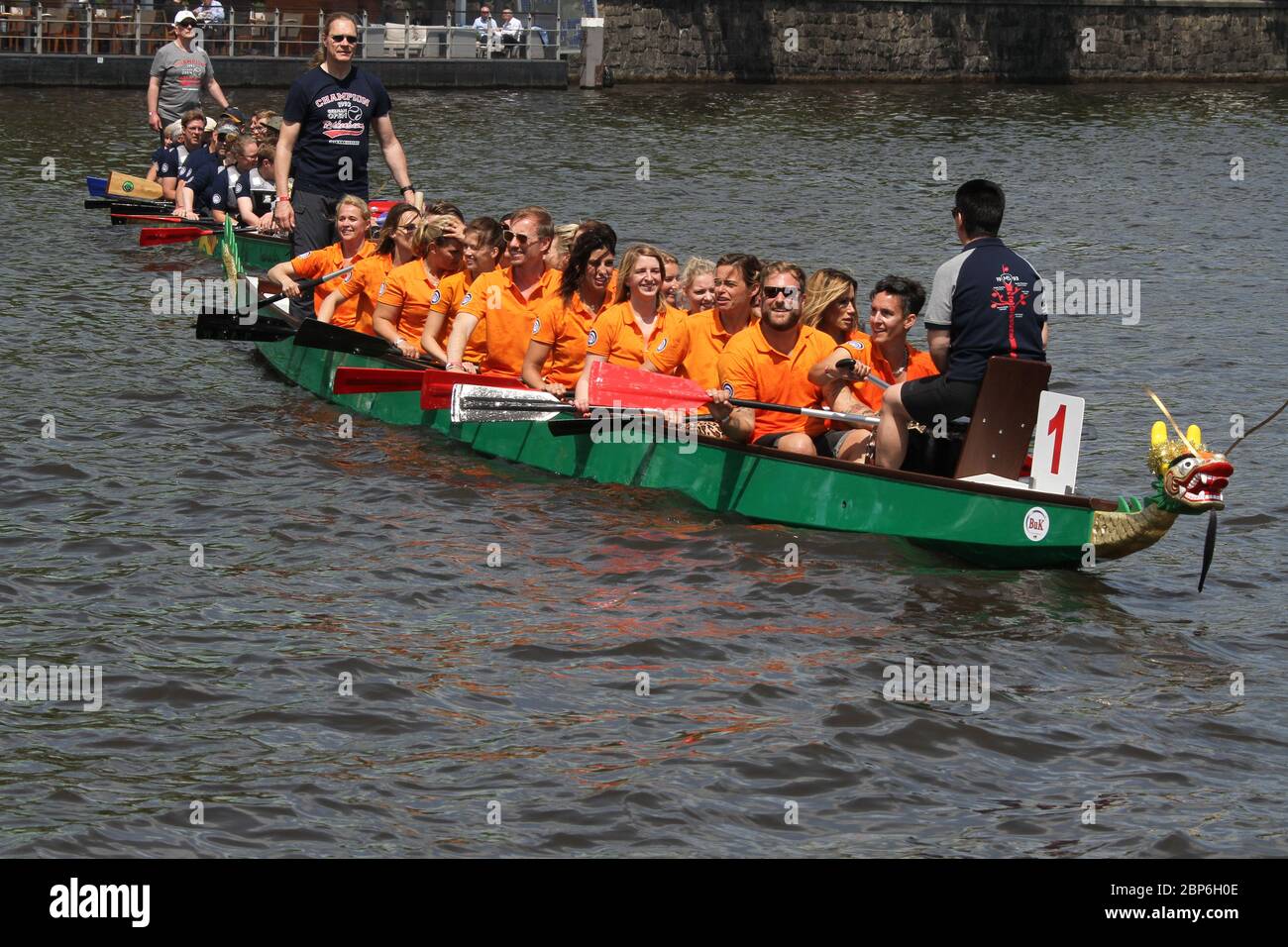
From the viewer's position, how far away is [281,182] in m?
15.4

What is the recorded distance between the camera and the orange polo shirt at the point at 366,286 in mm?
14742

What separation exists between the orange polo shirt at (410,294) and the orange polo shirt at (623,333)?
2.33 metres

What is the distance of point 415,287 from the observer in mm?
14266

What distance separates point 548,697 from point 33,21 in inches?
1315

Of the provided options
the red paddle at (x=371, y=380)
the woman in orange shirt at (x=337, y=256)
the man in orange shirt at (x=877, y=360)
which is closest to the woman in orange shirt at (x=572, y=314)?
the red paddle at (x=371, y=380)

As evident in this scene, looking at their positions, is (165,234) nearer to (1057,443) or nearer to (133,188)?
(133,188)

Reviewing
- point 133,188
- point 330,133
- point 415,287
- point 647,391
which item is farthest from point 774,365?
point 133,188

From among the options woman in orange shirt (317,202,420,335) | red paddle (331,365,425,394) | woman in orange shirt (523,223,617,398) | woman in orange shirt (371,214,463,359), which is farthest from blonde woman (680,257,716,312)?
woman in orange shirt (317,202,420,335)

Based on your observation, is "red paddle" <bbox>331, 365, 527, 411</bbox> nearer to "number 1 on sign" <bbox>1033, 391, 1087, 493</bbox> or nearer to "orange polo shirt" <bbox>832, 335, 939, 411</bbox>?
"orange polo shirt" <bbox>832, 335, 939, 411</bbox>

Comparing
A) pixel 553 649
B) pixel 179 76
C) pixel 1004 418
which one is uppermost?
pixel 179 76

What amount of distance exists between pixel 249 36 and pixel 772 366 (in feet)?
105

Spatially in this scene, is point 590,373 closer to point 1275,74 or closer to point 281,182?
point 281,182

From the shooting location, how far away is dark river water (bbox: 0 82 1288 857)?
7852 millimetres
